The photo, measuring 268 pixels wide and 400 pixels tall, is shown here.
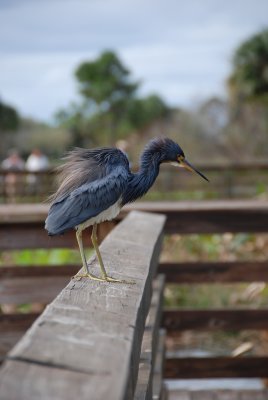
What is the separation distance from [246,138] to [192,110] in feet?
12.6

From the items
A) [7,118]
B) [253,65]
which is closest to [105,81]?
[7,118]

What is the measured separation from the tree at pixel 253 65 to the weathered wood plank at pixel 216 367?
57.3 feet

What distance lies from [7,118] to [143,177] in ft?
136

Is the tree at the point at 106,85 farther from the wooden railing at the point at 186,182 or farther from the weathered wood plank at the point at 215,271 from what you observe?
the weathered wood plank at the point at 215,271

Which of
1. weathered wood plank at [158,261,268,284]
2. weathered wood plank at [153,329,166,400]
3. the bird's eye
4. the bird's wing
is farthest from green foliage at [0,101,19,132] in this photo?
the bird's wing

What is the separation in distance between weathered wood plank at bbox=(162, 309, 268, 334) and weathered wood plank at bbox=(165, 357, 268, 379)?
258 mm

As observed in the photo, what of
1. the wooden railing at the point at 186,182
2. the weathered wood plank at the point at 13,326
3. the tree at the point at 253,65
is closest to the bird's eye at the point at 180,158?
the weathered wood plank at the point at 13,326

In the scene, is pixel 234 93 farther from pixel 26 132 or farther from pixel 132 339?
pixel 26 132

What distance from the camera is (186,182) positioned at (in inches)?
750

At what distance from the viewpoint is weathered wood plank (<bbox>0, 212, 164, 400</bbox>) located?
124 cm

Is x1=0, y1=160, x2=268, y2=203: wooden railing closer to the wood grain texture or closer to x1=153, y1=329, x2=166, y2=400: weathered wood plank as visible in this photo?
the wood grain texture

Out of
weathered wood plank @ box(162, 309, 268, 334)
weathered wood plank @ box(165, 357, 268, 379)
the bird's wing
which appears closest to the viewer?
the bird's wing

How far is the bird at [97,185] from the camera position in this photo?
103 inches

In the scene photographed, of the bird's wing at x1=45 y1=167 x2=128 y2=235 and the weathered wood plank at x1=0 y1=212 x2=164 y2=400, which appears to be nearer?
the weathered wood plank at x1=0 y1=212 x2=164 y2=400
